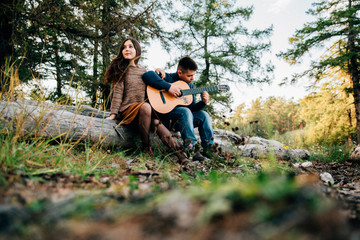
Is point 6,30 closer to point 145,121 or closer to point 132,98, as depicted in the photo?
point 132,98

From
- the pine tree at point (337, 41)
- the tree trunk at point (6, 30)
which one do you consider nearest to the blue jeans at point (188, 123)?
the tree trunk at point (6, 30)

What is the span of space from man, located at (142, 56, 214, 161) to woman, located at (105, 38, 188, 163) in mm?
177

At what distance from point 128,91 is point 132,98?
0.15 meters

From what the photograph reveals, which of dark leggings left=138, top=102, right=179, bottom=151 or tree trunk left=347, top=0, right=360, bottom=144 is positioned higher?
tree trunk left=347, top=0, right=360, bottom=144

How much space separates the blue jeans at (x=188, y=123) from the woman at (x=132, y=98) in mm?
234

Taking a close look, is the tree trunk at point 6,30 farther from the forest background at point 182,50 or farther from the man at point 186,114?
the man at point 186,114

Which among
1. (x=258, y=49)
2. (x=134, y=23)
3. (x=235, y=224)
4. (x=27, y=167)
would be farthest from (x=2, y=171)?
(x=258, y=49)

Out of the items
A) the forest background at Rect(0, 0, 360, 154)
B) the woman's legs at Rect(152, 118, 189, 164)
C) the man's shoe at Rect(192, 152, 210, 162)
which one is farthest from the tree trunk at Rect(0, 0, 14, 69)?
the man's shoe at Rect(192, 152, 210, 162)

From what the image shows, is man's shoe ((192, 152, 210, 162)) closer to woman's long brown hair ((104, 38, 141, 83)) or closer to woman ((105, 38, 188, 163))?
woman ((105, 38, 188, 163))

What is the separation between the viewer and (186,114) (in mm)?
3131

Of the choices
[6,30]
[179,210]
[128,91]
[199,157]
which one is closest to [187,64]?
[128,91]

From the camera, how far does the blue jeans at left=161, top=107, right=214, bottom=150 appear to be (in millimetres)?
3082

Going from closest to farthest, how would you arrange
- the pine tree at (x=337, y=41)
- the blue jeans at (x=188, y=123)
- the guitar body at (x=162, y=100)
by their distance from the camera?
the blue jeans at (x=188, y=123), the guitar body at (x=162, y=100), the pine tree at (x=337, y=41)

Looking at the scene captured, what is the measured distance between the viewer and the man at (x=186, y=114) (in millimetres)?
3102
